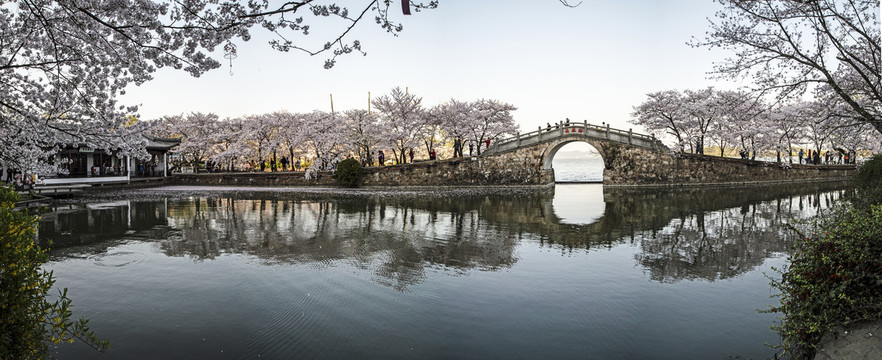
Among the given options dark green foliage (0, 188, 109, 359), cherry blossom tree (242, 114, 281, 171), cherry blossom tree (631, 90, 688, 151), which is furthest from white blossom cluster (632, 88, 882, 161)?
dark green foliage (0, 188, 109, 359)

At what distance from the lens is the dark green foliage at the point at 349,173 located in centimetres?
3562

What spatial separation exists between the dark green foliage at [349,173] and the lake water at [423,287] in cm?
1942

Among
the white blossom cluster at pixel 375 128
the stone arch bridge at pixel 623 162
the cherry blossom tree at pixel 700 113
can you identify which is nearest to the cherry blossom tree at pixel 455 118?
the white blossom cluster at pixel 375 128

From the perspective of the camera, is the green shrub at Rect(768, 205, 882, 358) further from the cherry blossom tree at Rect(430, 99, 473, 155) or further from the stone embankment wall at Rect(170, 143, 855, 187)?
the cherry blossom tree at Rect(430, 99, 473, 155)

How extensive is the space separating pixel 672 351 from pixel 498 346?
2078 millimetres

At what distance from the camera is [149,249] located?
1147 cm

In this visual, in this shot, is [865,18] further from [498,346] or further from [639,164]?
[639,164]

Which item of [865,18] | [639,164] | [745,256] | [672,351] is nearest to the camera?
[672,351]

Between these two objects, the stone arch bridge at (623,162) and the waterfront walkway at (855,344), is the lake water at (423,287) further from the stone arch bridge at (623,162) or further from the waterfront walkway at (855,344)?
the stone arch bridge at (623,162)

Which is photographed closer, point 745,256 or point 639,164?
point 745,256

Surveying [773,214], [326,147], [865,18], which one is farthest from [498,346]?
[326,147]

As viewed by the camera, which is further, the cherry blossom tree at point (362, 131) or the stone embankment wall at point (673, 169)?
the cherry blossom tree at point (362, 131)

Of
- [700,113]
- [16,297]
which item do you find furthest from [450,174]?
[16,297]

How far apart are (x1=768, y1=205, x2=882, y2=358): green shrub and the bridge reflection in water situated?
4201 millimetres
